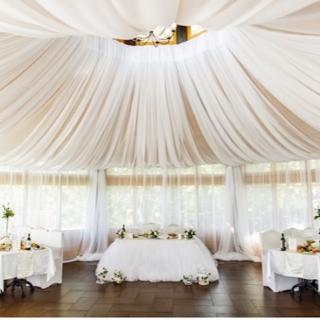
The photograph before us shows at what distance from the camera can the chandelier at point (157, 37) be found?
13.3 ft

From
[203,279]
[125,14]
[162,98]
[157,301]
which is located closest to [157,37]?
[162,98]

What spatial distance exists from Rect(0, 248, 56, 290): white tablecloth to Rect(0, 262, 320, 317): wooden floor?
313mm

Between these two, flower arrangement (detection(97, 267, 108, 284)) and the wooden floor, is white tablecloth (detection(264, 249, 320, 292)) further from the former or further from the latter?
flower arrangement (detection(97, 267, 108, 284))

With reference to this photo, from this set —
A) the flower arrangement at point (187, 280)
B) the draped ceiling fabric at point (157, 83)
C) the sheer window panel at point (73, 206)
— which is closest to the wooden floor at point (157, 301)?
the flower arrangement at point (187, 280)

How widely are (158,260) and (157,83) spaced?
10.1 feet

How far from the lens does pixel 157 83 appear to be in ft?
14.6

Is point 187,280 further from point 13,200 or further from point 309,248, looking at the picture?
point 13,200

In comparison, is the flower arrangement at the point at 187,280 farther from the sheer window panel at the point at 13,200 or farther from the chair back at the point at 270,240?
the sheer window panel at the point at 13,200

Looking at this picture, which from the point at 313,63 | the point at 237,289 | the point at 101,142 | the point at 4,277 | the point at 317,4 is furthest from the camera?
the point at 101,142

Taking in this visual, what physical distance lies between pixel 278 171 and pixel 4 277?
18.7 ft

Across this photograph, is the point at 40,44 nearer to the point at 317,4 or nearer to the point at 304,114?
the point at 317,4

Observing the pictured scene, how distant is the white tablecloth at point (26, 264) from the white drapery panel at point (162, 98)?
1.71 meters

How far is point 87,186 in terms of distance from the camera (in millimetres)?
7770

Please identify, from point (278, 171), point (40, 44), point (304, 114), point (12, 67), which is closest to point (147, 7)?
point (40, 44)
